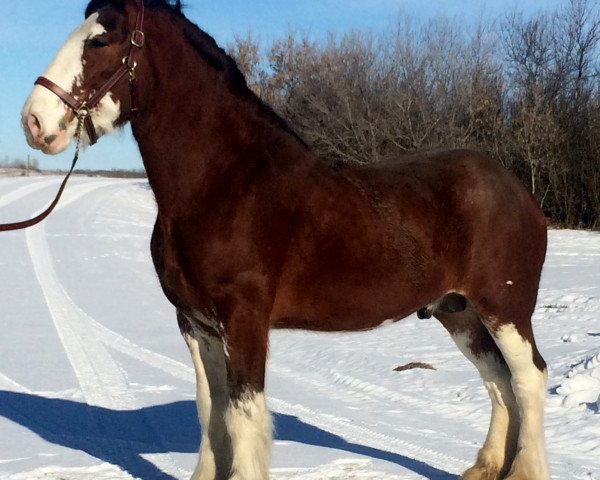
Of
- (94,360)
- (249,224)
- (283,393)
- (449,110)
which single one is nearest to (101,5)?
(249,224)

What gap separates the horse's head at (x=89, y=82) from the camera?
297cm

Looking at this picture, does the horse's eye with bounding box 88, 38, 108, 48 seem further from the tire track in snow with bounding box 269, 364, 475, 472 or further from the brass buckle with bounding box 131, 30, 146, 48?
the tire track in snow with bounding box 269, 364, 475, 472

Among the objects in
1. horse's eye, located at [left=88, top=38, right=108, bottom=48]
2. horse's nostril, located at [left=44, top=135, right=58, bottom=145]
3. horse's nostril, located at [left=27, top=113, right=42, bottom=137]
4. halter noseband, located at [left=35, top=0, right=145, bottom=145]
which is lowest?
horse's nostril, located at [left=44, top=135, right=58, bottom=145]

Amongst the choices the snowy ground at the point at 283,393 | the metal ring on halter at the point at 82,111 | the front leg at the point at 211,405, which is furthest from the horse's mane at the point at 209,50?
the snowy ground at the point at 283,393

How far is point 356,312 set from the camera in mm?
3576

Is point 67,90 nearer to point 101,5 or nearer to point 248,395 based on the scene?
point 101,5

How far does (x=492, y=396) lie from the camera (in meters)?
4.21

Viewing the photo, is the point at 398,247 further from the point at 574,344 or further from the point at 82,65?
the point at 574,344

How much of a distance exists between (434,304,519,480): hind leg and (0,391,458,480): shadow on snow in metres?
0.28

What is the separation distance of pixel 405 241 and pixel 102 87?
5.34 feet

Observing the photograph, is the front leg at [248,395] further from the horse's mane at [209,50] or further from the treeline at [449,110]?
the treeline at [449,110]

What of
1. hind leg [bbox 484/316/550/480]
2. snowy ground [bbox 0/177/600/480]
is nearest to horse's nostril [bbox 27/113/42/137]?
snowy ground [bbox 0/177/600/480]

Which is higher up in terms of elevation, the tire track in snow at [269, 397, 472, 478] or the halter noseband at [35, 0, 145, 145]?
the halter noseband at [35, 0, 145, 145]

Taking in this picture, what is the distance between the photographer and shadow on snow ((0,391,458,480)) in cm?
446
